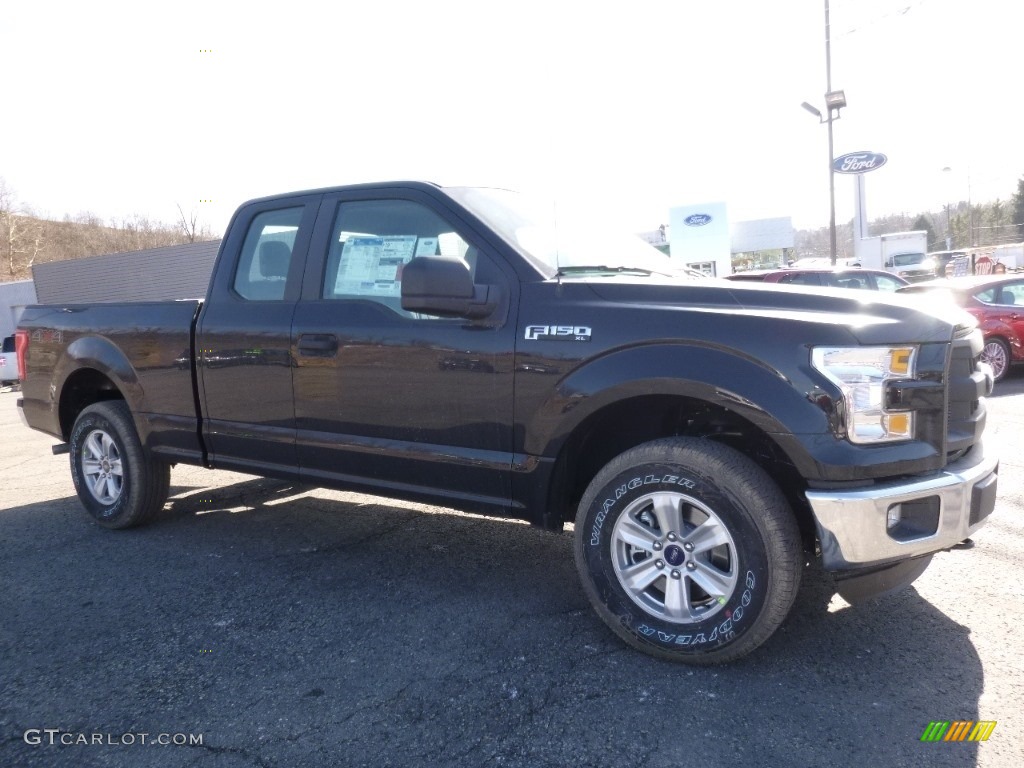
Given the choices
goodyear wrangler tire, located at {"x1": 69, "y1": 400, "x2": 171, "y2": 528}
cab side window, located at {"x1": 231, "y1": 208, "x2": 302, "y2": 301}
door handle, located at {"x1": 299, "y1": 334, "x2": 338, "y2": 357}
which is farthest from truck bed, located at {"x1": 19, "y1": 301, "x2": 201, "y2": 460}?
door handle, located at {"x1": 299, "y1": 334, "x2": 338, "y2": 357}

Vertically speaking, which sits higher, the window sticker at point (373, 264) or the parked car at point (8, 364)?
the window sticker at point (373, 264)

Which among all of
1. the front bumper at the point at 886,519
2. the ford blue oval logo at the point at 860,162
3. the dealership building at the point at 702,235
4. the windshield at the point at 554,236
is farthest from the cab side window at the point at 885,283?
the ford blue oval logo at the point at 860,162

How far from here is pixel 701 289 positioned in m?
3.19

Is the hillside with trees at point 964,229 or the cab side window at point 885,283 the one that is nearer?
the cab side window at point 885,283

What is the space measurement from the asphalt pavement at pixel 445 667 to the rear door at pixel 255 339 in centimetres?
70

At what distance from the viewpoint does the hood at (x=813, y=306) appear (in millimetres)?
2845

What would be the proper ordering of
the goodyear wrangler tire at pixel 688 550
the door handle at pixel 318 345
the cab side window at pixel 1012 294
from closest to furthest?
1. the goodyear wrangler tire at pixel 688 550
2. the door handle at pixel 318 345
3. the cab side window at pixel 1012 294

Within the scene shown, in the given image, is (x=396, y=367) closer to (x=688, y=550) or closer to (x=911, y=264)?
(x=688, y=550)

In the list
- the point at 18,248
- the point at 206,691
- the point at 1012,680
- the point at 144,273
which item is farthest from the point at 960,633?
the point at 18,248

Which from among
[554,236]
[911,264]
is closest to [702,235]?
[911,264]

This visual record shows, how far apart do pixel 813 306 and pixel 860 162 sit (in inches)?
1459

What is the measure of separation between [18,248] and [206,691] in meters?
76.3

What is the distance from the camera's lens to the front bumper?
276 centimetres

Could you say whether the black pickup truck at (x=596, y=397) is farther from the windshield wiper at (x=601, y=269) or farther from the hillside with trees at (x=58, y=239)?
the hillside with trees at (x=58, y=239)
